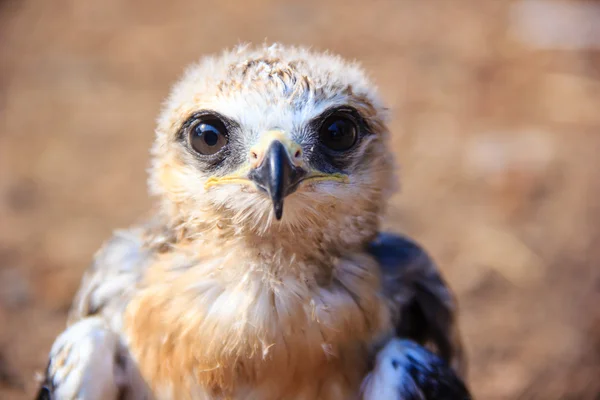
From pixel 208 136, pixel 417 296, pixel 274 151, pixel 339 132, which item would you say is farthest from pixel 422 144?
pixel 274 151

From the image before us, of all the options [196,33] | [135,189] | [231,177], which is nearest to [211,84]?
[231,177]

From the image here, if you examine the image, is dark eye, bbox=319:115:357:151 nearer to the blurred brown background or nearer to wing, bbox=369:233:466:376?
wing, bbox=369:233:466:376

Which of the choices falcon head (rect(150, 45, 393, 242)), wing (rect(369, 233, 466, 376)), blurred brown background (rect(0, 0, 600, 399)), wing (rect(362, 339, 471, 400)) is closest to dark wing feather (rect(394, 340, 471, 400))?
wing (rect(362, 339, 471, 400))

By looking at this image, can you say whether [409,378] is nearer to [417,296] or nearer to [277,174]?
[417,296]

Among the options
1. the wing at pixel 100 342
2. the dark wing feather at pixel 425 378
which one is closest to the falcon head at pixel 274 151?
the wing at pixel 100 342

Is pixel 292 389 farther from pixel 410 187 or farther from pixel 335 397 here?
pixel 410 187

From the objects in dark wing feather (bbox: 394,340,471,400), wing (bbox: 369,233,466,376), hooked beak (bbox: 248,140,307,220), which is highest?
hooked beak (bbox: 248,140,307,220)
